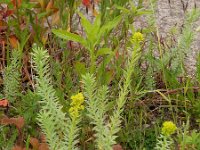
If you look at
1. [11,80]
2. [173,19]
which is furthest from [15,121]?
[173,19]

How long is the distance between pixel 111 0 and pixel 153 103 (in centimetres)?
46

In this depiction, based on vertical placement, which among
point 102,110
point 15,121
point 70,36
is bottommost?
point 15,121

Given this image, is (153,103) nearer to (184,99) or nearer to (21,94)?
(184,99)

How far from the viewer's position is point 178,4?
3328 mm

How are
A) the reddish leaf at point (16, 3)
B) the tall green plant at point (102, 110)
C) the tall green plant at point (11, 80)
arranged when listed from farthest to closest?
the reddish leaf at point (16, 3) < the tall green plant at point (11, 80) < the tall green plant at point (102, 110)

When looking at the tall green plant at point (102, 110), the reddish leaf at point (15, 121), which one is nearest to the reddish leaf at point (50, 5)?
the reddish leaf at point (15, 121)

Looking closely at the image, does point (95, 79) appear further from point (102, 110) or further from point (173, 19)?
point (173, 19)

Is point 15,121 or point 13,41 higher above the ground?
point 13,41

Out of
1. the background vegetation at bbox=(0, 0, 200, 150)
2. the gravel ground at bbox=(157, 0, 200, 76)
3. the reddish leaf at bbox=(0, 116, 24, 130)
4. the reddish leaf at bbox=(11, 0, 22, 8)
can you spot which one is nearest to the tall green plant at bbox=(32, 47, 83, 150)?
the background vegetation at bbox=(0, 0, 200, 150)

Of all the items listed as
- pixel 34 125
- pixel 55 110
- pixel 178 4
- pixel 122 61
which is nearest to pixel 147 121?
pixel 122 61

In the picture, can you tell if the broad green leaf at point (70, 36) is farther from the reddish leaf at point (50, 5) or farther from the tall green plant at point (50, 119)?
the reddish leaf at point (50, 5)

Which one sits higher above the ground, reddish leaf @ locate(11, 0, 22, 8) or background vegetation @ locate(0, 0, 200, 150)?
reddish leaf @ locate(11, 0, 22, 8)

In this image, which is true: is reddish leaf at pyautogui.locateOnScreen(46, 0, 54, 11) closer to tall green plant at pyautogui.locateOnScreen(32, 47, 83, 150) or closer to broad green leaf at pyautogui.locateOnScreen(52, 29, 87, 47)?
broad green leaf at pyautogui.locateOnScreen(52, 29, 87, 47)

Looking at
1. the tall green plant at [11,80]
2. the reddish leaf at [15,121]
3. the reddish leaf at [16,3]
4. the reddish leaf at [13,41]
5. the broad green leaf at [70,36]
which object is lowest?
the reddish leaf at [15,121]
